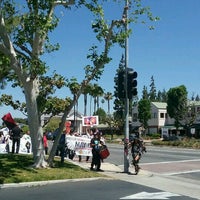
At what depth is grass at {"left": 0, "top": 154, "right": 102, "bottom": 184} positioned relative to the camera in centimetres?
1429

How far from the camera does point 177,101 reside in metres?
79.1

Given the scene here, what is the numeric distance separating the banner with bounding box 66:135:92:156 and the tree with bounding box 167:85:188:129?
51599 millimetres

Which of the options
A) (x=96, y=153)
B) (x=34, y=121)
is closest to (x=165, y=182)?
(x=96, y=153)

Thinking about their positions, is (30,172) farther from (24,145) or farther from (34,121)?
(24,145)

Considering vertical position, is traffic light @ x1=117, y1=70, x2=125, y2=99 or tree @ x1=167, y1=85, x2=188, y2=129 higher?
tree @ x1=167, y1=85, x2=188, y2=129

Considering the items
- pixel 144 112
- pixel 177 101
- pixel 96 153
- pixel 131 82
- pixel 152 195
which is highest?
pixel 177 101

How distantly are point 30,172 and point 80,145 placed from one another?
9.20 m

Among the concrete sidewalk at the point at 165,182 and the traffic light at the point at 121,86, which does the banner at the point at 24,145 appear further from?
the traffic light at the point at 121,86

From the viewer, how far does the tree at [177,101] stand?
75.7m

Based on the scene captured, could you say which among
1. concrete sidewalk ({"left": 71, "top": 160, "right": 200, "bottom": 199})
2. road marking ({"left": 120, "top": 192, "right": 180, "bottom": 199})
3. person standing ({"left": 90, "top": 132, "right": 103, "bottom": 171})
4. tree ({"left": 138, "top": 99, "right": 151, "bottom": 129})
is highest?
tree ({"left": 138, "top": 99, "right": 151, "bottom": 129})

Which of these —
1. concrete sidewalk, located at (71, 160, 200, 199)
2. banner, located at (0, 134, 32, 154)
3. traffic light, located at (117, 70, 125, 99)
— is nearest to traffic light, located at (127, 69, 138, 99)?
traffic light, located at (117, 70, 125, 99)

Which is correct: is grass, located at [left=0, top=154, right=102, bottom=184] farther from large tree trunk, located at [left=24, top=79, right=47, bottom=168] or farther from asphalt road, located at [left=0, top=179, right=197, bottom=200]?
asphalt road, located at [left=0, top=179, right=197, bottom=200]

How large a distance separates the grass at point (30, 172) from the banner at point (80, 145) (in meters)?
5.91

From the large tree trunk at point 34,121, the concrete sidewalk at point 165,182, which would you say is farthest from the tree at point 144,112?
the large tree trunk at point 34,121
